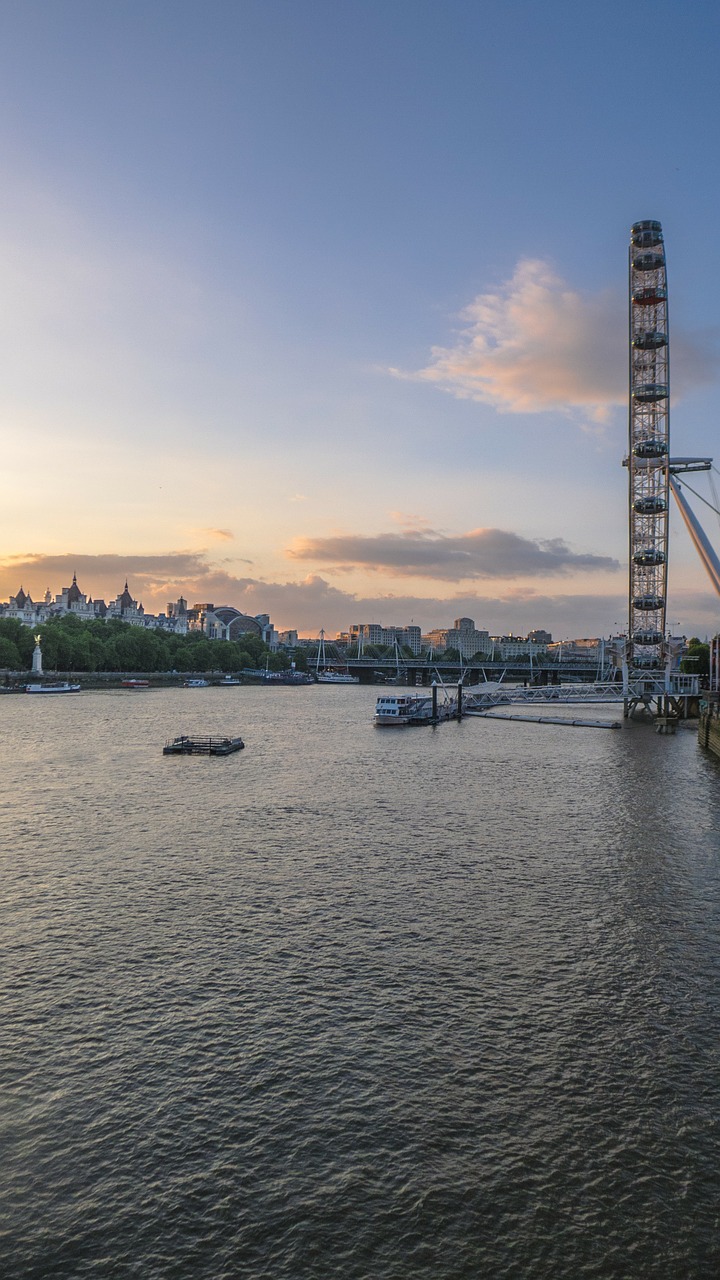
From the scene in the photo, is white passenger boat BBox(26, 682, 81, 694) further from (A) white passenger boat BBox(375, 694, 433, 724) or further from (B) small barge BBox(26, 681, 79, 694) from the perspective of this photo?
(A) white passenger boat BBox(375, 694, 433, 724)

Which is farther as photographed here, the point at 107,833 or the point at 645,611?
the point at 645,611

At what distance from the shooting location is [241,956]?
74.2 feet

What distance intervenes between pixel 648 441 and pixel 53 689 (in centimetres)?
10394

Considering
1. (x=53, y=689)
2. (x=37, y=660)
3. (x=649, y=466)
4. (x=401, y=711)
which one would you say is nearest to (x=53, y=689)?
(x=53, y=689)

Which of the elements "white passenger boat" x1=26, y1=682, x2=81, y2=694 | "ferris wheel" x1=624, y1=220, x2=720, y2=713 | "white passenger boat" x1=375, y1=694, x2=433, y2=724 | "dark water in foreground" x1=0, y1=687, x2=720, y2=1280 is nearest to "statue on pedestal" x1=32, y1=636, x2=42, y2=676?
"white passenger boat" x1=26, y1=682, x2=81, y2=694

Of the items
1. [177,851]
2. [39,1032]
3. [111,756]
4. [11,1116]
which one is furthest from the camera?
[111,756]

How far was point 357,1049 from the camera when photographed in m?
17.7

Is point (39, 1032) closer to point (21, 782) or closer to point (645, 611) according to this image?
point (21, 782)

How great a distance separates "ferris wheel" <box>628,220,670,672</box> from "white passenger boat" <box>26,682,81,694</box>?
95.1m

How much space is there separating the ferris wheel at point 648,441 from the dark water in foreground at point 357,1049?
76107 mm

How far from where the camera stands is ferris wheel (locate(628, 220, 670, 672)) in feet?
357

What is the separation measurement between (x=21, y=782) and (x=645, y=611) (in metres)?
89.3

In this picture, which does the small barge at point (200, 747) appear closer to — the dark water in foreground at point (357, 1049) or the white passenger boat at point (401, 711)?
the dark water in foreground at point (357, 1049)

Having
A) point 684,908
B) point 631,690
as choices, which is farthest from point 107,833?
point 631,690
